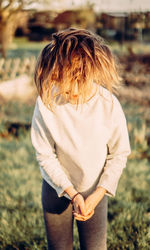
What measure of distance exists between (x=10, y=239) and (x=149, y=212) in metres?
1.13

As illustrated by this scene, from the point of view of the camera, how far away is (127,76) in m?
8.92

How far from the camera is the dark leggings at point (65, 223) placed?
1.36m

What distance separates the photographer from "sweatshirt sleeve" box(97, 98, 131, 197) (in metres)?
1.27

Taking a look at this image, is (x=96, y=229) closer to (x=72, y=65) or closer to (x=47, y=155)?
(x=47, y=155)

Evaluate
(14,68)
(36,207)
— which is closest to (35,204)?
(36,207)

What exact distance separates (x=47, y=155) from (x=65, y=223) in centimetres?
36

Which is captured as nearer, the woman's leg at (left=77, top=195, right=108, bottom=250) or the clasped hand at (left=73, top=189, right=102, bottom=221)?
the clasped hand at (left=73, top=189, right=102, bottom=221)

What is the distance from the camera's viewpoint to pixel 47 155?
4.23 feet

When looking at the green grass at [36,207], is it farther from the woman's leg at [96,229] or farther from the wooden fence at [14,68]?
the wooden fence at [14,68]

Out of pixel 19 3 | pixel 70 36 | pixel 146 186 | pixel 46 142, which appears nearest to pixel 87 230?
pixel 46 142

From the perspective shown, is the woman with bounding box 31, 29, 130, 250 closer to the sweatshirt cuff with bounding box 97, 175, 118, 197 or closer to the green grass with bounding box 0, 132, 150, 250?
the sweatshirt cuff with bounding box 97, 175, 118, 197

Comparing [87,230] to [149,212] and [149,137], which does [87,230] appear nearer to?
[149,212]

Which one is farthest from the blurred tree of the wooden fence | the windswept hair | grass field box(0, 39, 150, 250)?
the windswept hair

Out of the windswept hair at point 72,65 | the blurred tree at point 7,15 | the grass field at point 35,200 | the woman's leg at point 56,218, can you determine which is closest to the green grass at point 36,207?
the grass field at point 35,200
